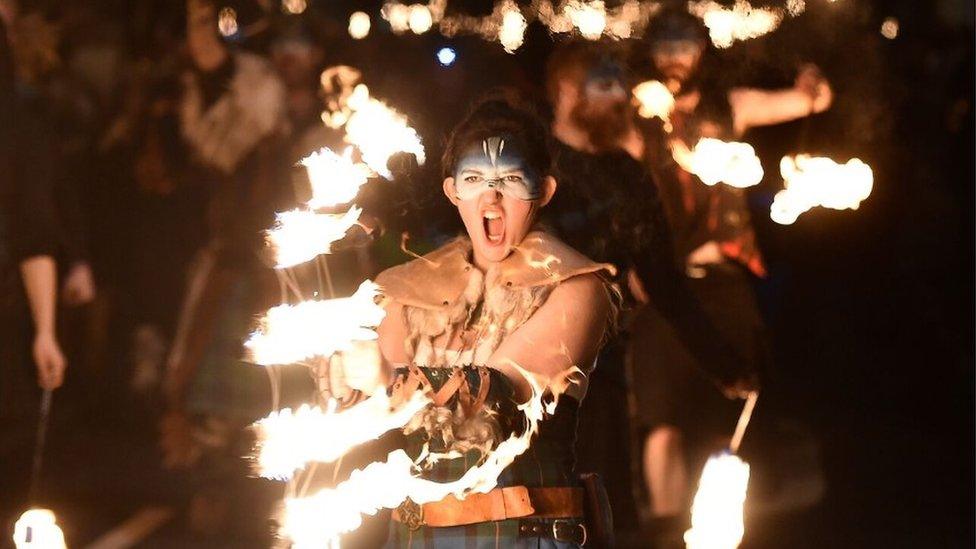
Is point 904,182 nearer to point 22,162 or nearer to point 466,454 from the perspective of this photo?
point 466,454

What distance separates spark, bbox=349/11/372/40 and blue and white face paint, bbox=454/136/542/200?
1080 mm

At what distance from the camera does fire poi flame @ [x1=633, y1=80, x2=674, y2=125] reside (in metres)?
4.11

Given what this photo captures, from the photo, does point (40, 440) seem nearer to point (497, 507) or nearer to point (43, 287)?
point (43, 287)

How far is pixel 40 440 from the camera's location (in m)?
4.64

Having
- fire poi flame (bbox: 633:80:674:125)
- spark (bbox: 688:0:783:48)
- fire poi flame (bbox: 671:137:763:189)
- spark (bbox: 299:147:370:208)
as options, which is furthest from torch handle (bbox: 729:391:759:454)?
spark (bbox: 299:147:370:208)

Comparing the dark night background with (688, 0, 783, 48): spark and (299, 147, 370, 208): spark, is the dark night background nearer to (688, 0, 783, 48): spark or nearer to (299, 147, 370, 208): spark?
(688, 0, 783, 48): spark

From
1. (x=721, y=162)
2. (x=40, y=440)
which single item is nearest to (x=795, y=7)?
(x=721, y=162)

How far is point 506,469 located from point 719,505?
3.37 ft

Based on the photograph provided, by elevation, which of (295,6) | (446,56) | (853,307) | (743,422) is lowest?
(743,422)

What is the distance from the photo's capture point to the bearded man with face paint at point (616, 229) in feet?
12.9

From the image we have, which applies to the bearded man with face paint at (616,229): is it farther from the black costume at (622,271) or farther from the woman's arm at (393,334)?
the woman's arm at (393,334)

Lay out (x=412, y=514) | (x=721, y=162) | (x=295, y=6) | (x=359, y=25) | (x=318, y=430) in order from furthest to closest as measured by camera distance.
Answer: (x=295, y=6) < (x=359, y=25) < (x=721, y=162) < (x=412, y=514) < (x=318, y=430)

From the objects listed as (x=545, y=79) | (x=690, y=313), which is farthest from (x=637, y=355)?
(x=545, y=79)

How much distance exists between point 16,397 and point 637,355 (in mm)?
1786
